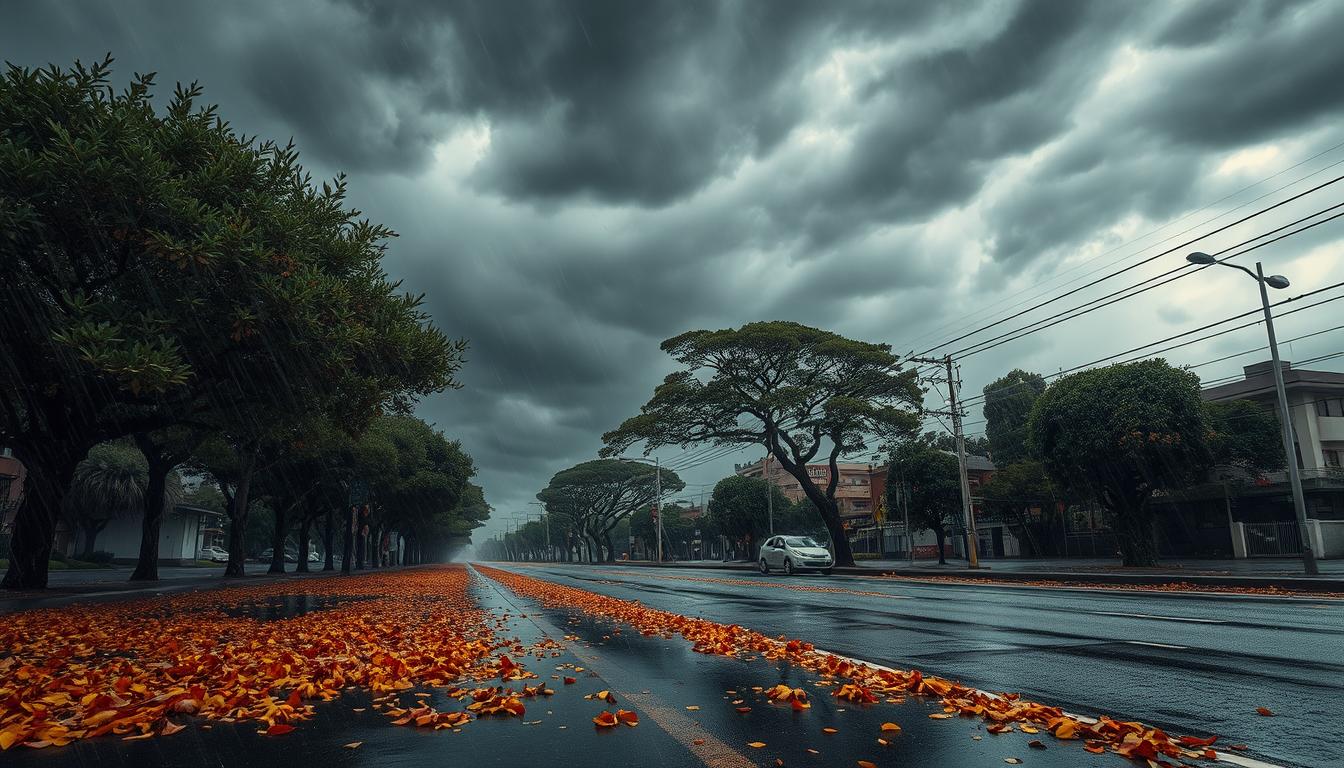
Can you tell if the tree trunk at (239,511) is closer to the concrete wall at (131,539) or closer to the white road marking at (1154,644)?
the concrete wall at (131,539)

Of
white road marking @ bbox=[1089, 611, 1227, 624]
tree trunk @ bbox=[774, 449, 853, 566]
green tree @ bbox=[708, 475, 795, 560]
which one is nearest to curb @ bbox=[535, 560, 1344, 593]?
tree trunk @ bbox=[774, 449, 853, 566]

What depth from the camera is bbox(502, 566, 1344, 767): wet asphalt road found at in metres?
4.72

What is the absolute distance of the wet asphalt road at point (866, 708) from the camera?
384 centimetres

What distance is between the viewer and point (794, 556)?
31.2m

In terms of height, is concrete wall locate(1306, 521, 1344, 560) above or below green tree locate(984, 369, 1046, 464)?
below

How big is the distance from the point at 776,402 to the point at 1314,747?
32847mm

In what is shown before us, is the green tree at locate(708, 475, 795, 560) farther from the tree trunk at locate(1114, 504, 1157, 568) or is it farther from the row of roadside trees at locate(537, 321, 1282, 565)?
the tree trunk at locate(1114, 504, 1157, 568)

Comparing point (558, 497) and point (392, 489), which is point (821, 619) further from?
point (558, 497)

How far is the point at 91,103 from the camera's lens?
12.2m

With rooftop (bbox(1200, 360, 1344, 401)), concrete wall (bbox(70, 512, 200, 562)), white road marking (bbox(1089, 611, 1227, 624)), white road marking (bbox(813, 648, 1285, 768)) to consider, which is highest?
rooftop (bbox(1200, 360, 1344, 401))

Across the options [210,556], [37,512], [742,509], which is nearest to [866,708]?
[37,512]

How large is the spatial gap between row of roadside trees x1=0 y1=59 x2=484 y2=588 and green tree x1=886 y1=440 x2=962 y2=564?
29.8 meters

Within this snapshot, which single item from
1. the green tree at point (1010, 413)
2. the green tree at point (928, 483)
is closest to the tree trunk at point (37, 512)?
the green tree at point (928, 483)

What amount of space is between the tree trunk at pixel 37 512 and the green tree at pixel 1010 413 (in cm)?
6174
